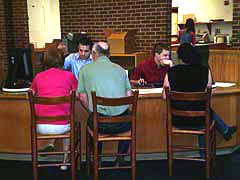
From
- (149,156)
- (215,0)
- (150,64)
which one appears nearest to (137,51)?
(150,64)

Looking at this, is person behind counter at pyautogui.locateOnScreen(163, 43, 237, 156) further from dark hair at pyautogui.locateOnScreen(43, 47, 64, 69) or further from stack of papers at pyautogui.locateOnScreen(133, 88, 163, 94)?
dark hair at pyautogui.locateOnScreen(43, 47, 64, 69)

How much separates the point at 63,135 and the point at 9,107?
0.96 meters

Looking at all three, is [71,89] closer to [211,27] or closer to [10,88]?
[10,88]

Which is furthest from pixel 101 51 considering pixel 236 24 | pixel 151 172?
pixel 236 24

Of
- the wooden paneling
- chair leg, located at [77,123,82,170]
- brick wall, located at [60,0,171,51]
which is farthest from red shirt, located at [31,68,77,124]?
brick wall, located at [60,0,171,51]

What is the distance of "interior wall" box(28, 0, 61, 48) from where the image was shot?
35.2 feet

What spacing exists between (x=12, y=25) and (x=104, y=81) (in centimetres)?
622

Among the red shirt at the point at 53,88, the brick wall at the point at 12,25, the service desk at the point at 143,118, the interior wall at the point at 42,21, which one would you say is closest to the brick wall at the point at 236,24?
the service desk at the point at 143,118

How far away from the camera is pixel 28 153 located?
4641mm

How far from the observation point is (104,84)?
383 cm

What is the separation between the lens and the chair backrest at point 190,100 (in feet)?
12.5

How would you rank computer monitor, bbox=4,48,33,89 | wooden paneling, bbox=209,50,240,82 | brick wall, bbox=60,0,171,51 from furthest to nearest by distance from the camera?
brick wall, bbox=60,0,171,51, wooden paneling, bbox=209,50,240,82, computer monitor, bbox=4,48,33,89

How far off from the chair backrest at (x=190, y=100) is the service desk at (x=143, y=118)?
1.39 ft

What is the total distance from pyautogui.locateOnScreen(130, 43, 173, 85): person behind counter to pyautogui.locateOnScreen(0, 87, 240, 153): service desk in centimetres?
59
